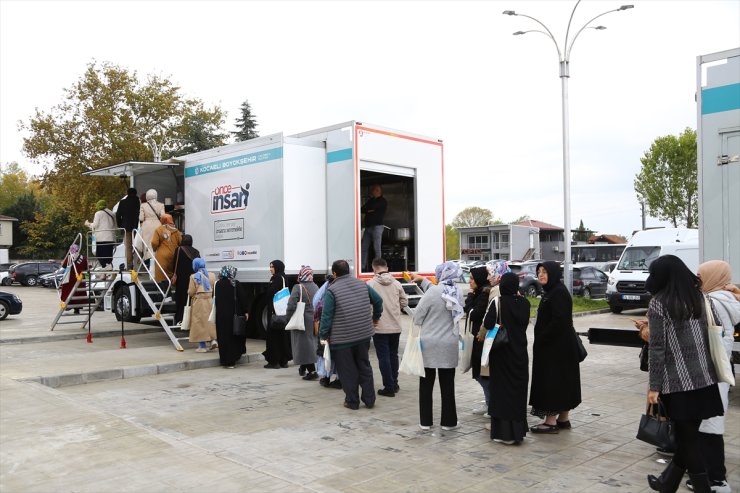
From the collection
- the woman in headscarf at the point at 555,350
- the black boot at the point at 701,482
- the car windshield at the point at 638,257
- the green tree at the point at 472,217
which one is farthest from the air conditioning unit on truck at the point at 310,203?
the green tree at the point at 472,217

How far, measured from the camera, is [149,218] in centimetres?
1320

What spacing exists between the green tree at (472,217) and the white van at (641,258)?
8458 cm

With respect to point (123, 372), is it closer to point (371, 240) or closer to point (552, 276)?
point (371, 240)

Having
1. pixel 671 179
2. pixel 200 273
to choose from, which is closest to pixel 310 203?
pixel 200 273

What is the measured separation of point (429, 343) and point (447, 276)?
70cm

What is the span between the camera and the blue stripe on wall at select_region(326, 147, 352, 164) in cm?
1155

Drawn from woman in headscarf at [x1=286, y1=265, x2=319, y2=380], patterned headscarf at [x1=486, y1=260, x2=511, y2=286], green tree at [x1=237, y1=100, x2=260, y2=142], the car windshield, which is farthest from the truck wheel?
green tree at [x1=237, y1=100, x2=260, y2=142]

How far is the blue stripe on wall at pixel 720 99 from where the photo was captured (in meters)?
7.27

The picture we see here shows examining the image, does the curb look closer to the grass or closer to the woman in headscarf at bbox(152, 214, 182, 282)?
the woman in headscarf at bbox(152, 214, 182, 282)

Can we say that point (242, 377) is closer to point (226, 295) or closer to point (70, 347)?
point (226, 295)

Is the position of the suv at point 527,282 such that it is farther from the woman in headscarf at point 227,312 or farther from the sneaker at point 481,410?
the sneaker at point 481,410

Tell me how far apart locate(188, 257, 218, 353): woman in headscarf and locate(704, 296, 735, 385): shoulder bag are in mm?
8613

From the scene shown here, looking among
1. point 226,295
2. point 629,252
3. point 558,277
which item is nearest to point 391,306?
point 558,277

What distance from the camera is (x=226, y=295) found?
34.0 ft
